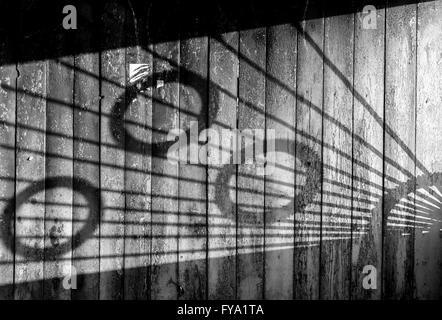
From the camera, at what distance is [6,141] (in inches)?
60.6

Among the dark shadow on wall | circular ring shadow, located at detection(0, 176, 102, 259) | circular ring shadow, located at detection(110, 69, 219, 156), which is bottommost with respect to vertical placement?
circular ring shadow, located at detection(0, 176, 102, 259)

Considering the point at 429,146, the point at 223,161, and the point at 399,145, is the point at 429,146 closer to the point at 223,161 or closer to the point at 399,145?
the point at 399,145

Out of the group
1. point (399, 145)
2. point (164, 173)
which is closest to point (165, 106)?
point (164, 173)

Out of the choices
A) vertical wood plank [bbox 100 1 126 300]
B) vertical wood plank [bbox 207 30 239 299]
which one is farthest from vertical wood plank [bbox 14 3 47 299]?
vertical wood plank [bbox 207 30 239 299]

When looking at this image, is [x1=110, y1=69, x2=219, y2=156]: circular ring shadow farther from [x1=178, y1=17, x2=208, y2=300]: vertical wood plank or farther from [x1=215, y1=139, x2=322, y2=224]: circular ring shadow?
[x1=215, y1=139, x2=322, y2=224]: circular ring shadow

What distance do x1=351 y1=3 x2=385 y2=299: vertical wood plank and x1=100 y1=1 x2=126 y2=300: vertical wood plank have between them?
0.90 meters

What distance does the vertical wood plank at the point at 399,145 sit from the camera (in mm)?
1555

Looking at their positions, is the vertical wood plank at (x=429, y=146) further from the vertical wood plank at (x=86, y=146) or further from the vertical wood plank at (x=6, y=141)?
the vertical wood plank at (x=6, y=141)

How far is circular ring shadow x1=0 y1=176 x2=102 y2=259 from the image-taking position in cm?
155

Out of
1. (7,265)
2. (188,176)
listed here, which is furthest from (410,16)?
(7,265)

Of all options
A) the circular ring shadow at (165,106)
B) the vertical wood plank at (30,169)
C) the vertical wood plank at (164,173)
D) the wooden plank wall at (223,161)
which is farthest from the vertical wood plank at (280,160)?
the vertical wood plank at (30,169)

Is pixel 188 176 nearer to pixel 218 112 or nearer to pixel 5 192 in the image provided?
pixel 218 112

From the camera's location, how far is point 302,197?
1581 mm
